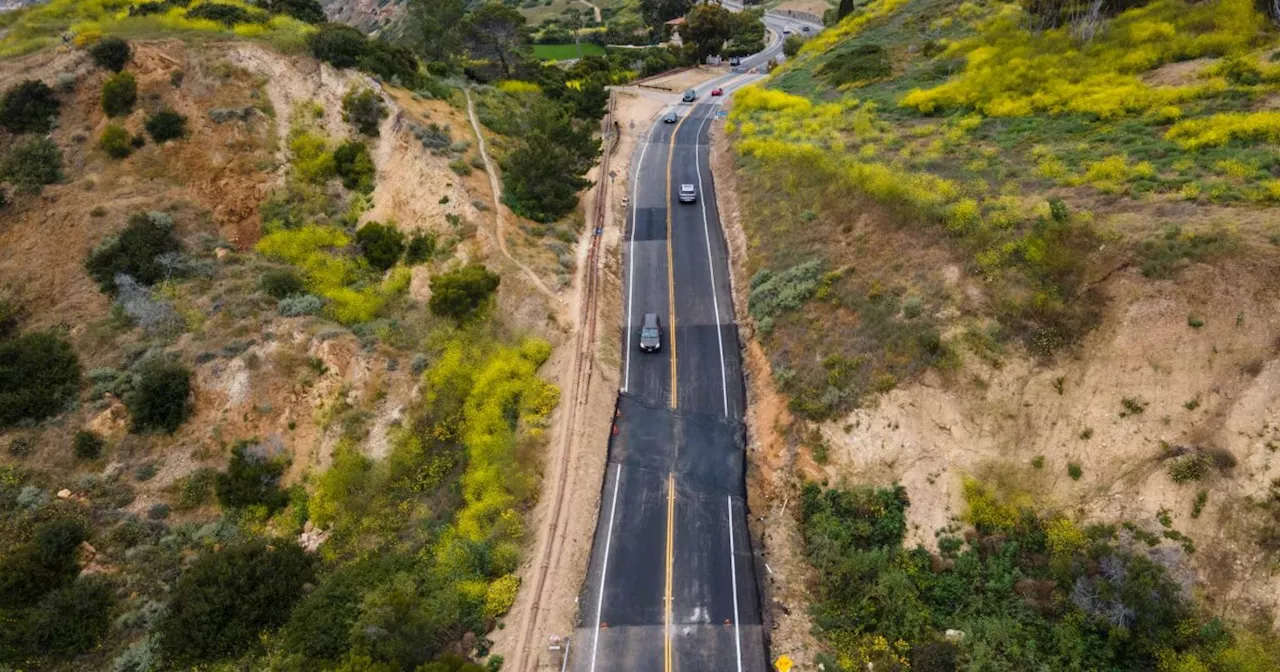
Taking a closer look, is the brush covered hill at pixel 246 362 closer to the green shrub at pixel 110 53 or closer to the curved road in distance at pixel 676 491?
the green shrub at pixel 110 53

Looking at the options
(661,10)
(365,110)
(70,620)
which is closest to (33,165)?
(365,110)

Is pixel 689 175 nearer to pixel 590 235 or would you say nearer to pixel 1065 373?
pixel 590 235

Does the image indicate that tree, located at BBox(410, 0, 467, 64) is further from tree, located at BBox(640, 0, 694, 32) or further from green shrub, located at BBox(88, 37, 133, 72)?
tree, located at BBox(640, 0, 694, 32)

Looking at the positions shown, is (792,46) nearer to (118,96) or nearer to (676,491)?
(118,96)

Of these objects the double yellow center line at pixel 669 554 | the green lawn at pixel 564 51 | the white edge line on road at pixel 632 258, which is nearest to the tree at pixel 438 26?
the white edge line on road at pixel 632 258

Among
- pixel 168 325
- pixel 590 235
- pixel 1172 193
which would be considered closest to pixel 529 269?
pixel 590 235

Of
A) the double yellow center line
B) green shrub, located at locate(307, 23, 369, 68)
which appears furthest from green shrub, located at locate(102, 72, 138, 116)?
the double yellow center line
